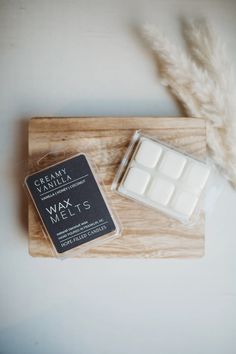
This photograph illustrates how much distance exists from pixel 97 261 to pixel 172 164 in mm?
259

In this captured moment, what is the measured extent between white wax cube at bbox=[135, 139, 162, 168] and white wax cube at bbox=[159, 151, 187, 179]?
14mm

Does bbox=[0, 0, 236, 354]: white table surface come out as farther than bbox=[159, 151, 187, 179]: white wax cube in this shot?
Yes

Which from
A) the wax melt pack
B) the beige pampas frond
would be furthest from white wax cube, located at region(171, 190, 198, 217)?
the beige pampas frond

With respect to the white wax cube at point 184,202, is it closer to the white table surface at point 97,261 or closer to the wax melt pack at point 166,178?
the wax melt pack at point 166,178

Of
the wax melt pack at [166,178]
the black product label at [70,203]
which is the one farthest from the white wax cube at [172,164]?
the black product label at [70,203]

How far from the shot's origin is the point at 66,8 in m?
0.75

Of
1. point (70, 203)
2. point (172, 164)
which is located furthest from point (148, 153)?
point (70, 203)

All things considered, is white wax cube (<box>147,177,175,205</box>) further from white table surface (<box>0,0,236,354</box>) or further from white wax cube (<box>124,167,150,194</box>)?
white table surface (<box>0,0,236,354</box>)

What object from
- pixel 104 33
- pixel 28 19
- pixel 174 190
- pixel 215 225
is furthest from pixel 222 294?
pixel 28 19

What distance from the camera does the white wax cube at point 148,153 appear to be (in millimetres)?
638

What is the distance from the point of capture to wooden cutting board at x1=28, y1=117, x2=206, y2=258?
2.19 ft

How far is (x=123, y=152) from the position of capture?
2.20 ft

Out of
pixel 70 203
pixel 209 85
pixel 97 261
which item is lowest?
pixel 97 261

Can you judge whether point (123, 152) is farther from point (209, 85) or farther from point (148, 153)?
point (209, 85)
